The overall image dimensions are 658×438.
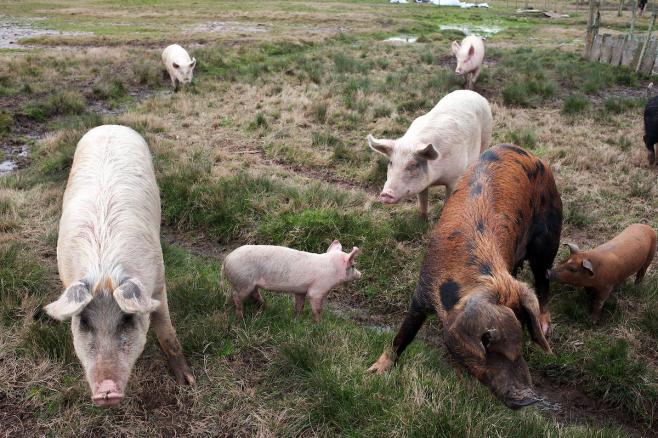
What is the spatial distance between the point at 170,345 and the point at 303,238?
7.69 ft

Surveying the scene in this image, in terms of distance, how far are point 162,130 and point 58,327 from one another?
6.26 metres

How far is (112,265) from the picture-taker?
313cm

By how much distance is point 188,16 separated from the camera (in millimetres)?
34406

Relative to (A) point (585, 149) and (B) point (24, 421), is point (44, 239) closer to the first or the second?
(B) point (24, 421)

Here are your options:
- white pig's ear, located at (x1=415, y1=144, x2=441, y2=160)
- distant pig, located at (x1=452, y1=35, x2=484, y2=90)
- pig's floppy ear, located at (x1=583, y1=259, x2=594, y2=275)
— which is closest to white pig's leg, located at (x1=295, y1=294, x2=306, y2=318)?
white pig's ear, located at (x1=415, y1=144, x2=441, y2=160)

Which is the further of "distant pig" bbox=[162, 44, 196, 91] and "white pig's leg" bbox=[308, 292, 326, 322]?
"distant pig" bbox=[162, 44, 196, 91]

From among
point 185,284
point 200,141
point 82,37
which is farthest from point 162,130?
point 82,37

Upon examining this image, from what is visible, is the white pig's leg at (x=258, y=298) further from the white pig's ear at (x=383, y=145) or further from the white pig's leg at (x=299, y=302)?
the white pig's ear at (x=383, y=145)

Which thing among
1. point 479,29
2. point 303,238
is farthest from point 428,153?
point 479,29

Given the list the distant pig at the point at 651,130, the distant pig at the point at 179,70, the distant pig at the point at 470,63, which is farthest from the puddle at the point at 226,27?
the distant pig at the point at 651,130

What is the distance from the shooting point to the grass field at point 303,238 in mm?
3205

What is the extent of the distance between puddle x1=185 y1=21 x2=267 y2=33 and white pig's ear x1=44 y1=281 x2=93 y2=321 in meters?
24.8

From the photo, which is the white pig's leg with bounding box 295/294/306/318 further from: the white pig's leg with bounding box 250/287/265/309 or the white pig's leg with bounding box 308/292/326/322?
the white pig's leg with bounding box 250/287/265/309

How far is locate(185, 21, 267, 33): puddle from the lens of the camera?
84.8 feet
